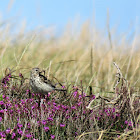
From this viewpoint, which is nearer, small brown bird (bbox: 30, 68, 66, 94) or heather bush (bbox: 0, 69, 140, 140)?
heather bush (bbox: 0, 69, 140, 140)

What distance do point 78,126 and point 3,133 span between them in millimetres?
783

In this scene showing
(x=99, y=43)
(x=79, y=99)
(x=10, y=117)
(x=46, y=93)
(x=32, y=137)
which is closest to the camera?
(x=32, y=137)

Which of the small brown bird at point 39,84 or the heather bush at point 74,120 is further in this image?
the small brown bird at point 39,84

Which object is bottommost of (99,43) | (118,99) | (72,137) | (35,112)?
(72,137)

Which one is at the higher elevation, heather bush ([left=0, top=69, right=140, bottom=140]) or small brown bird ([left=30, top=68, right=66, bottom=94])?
small brown bird ([left=30, top=68, right=66, bottom=94])

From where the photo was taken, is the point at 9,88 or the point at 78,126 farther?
the point at 9,88

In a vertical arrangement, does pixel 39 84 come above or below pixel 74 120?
above

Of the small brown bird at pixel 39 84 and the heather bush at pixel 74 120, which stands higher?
the small brown bird at pixel 39 84

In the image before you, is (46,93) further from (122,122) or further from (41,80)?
(122,122)

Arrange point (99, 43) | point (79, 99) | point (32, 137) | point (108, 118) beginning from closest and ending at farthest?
point (32, 137)
point (108, 118)
point (79, 99)
point (99, 43)

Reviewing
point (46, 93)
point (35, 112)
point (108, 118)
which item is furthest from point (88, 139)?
point (46, 93)

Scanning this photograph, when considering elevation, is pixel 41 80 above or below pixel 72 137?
above

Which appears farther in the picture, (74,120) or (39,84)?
(39,84)

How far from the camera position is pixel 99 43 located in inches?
419
